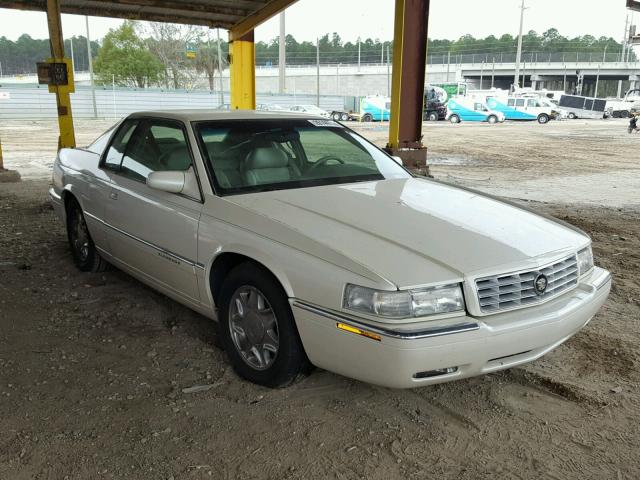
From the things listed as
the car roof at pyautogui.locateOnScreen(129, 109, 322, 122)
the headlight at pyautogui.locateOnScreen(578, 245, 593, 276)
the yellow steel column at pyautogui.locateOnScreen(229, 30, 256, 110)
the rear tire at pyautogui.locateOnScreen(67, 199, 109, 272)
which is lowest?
the rear tire at pyautogui.locateOnScreen(67, 199, 109, 272)

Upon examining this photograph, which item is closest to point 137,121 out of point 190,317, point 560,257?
point 190,317

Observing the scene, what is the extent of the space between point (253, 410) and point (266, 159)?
1.57m

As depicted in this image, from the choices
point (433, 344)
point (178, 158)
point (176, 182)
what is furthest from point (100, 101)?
point (433, 344)

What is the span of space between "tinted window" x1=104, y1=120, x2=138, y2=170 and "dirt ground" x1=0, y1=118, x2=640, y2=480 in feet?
3.29

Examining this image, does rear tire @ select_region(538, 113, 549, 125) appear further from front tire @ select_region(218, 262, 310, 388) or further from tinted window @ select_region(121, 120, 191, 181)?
front tire @ select_region(218, 262, 310, 388)

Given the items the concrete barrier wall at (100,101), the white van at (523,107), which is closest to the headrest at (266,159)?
the concrete barrier wall at (100,101)

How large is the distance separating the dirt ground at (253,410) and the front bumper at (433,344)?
31 cm

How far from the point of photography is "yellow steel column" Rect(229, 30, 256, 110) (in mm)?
13562

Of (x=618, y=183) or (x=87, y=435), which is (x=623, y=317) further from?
(x=618, y=183)

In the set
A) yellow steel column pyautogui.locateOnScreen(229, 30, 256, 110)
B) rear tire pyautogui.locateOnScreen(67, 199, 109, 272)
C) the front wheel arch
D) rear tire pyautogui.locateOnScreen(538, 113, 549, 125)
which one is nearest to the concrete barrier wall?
rear tire pyautogui.locateOnScreen(538, 113, 549, 125)

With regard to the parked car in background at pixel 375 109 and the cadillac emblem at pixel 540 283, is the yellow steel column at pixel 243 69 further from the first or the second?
the parked car in background at pixel 375 109

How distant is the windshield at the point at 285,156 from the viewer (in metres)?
3.52

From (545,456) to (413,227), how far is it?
1.19 m

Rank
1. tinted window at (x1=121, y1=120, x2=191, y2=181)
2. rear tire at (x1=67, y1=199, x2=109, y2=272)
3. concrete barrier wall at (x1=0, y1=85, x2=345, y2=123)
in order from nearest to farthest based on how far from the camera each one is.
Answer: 1. tinted window at (x1=121, y1=120, x2=191, y2=181)
2. rear tire at (x1=67, y1=199, x2=109, y2=272)
3. concrete barrier wall at (x1=0, y1=85, x2=345, y2=123)
